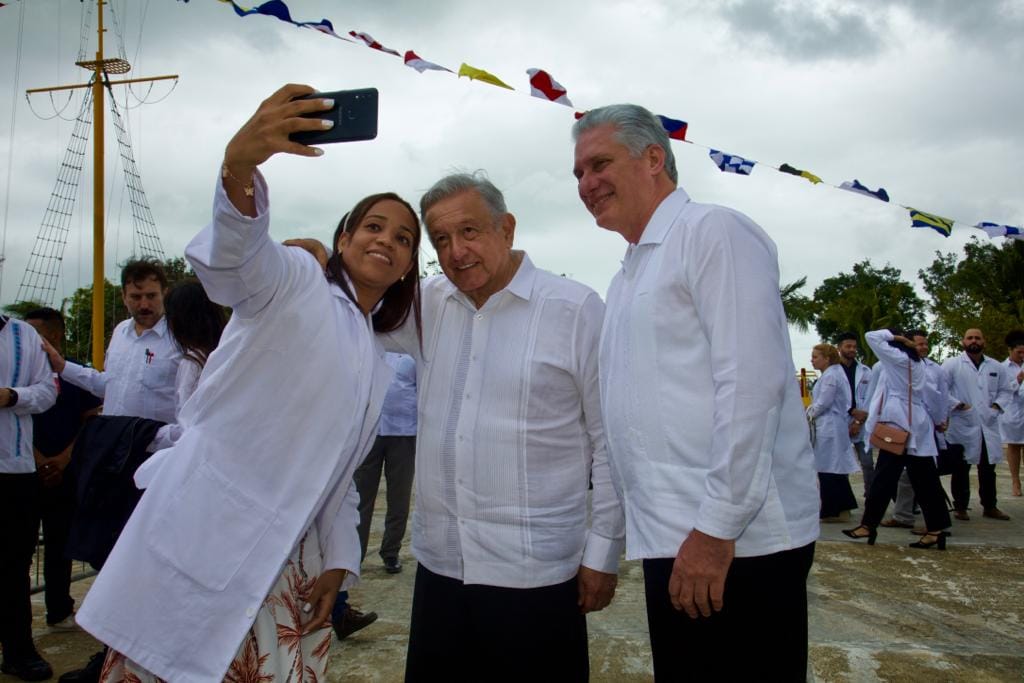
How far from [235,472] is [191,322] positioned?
1852 mm

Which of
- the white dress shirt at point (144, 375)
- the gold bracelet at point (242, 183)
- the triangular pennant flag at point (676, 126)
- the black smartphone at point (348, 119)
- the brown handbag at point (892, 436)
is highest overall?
the triangular pennant flag at point (676, 126)

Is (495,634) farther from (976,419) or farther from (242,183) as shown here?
(976,419)

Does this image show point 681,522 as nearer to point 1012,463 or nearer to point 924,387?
point 924,387

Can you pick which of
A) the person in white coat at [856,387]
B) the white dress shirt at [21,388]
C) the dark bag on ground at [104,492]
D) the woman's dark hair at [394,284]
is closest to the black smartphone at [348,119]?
the woman's dark hair at [394,284]

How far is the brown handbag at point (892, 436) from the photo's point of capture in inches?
245

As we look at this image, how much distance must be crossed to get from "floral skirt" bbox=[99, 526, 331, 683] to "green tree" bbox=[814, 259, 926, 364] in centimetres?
3534

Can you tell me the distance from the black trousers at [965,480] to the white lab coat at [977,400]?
3.4 inches

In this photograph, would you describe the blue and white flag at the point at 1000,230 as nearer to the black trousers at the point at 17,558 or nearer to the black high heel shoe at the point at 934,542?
the black high heel shoe at the point at 934,542

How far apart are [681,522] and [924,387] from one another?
6.09 m

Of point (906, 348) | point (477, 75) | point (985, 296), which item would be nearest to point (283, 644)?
point (477, 75)

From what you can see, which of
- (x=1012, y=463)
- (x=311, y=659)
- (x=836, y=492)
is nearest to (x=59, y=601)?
(x=311, y=659)

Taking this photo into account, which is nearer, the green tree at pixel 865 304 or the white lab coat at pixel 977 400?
the white lab coat at pixel 977 400

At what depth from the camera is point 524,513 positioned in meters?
2.07

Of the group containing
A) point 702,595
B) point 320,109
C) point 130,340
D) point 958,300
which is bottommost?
point 702,595
